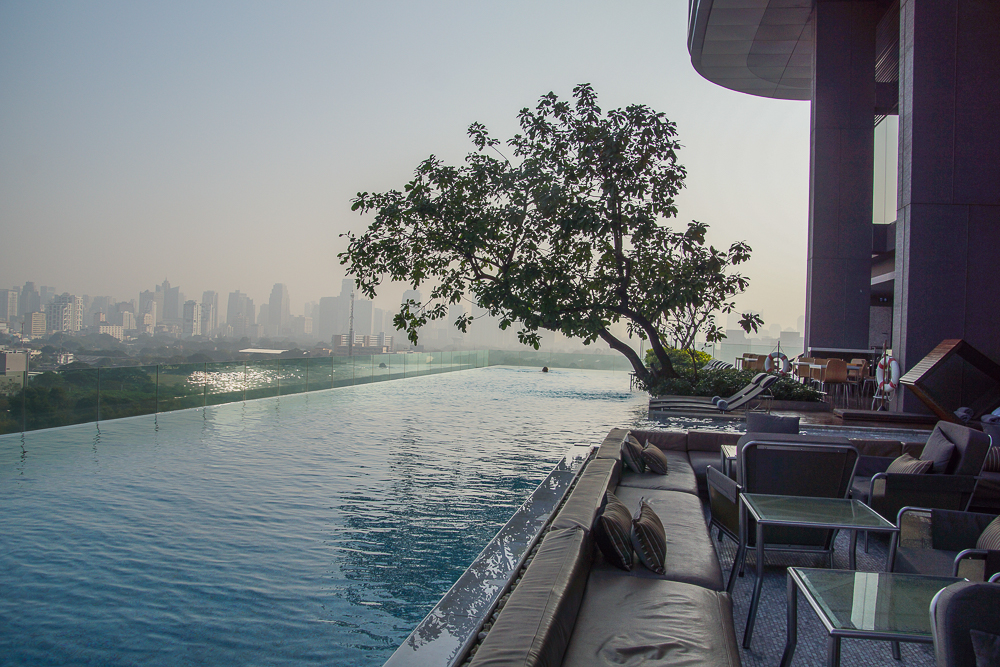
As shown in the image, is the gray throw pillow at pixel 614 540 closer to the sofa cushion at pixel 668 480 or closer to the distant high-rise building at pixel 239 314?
the sofa cushion at pixel 668 480

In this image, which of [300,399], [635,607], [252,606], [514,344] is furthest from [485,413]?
[514,344]

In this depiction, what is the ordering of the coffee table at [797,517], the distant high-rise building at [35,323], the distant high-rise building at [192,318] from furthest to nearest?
the distant high-rise building at [192,318]
the distant high-rise building at [35,323]
the coffee table at [797,517]

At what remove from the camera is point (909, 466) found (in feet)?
12.3

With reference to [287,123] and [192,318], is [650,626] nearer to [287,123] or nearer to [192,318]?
[287,123]

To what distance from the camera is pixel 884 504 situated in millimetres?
3518

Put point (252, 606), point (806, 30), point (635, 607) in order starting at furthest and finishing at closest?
point (806, 30) → point (252, 606) → point (635, 607)

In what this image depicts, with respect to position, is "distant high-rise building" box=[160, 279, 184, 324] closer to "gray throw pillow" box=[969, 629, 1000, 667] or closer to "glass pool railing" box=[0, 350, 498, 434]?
"glass pool railing" box=[0, 350, 498, 434]

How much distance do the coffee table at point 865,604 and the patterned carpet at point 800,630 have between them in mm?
445

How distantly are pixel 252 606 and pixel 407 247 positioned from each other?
8.83 meters

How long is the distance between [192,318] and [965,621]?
4344cm

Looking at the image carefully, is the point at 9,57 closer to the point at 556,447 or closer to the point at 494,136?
the point at 494,136


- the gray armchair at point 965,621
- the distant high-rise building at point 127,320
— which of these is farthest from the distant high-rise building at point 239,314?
the gray armchair at point 965,621

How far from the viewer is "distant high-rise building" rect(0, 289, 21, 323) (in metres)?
34.9

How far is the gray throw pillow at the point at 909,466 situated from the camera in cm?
359
